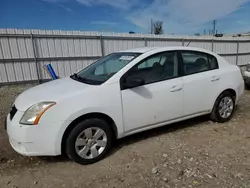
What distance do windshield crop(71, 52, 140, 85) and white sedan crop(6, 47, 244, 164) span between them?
0.06ft

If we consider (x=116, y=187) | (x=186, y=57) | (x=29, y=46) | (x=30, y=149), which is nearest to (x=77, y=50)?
(x=29, y=46)

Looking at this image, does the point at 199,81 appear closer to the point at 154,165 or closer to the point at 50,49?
the point at 154,165

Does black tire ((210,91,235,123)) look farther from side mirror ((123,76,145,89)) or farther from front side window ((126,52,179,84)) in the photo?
side mirror ((123,76,145,89))

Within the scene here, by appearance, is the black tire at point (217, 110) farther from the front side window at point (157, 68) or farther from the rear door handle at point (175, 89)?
the front side window at point (157, 68)

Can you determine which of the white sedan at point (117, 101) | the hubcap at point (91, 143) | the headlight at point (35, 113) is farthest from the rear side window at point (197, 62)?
the headlight at point (35, 113)

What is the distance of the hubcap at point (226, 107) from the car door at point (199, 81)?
298 millimetres

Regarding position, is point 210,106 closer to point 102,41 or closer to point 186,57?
point 186,57

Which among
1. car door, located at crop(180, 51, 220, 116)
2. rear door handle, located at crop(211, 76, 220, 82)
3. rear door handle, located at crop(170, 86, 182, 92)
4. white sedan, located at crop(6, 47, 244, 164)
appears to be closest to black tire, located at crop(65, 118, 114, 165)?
white sedan, located at crop(6, 47, 244, 164)

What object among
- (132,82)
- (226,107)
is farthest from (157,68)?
(226,107)

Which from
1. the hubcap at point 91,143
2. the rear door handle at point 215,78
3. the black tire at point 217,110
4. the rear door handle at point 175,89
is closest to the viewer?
the hubcap at point 91,143

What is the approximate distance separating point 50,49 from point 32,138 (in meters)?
6.50

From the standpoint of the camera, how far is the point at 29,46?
7609 mm

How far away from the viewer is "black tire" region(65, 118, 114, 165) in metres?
2.42

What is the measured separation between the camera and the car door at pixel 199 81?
3.24 meters
